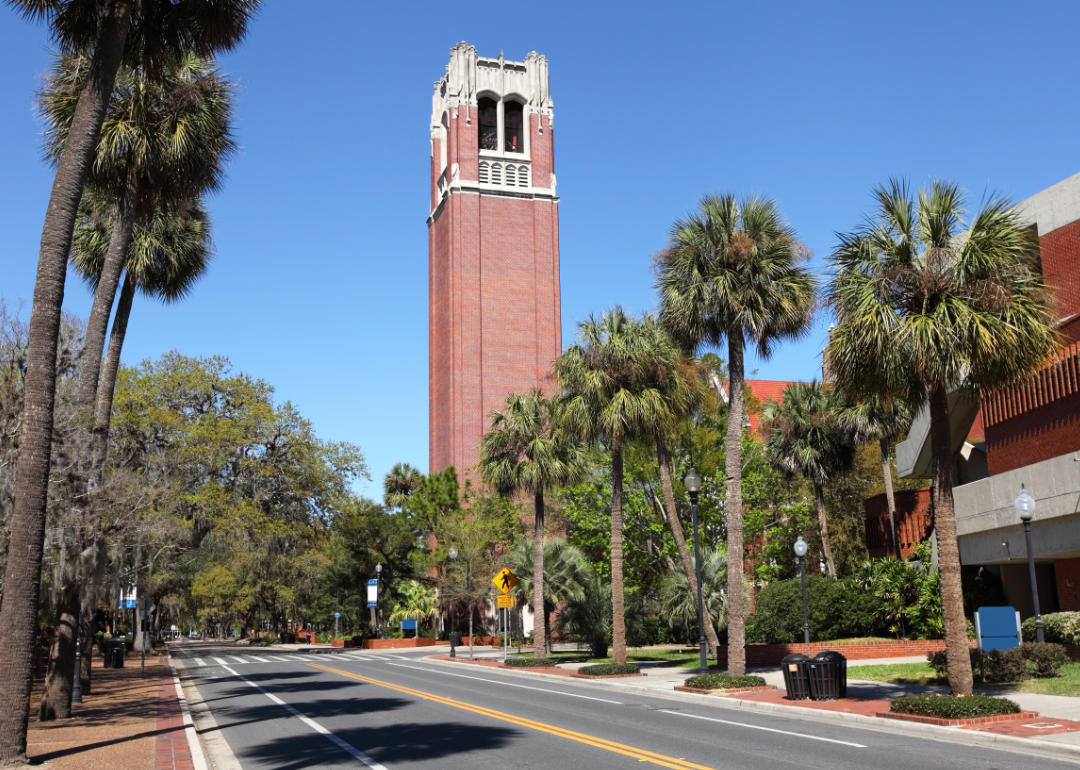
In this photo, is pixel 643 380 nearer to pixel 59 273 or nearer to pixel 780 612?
pixel 780 612

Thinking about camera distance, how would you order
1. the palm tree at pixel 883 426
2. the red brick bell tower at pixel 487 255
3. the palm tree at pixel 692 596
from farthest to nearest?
the red brick bell tower at pixel 487 255 < the palm tree at pixel 883 426 < the palm tree at pixel 692 596

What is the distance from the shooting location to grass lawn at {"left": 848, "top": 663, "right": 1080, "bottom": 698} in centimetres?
1837

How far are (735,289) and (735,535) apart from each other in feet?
18.7

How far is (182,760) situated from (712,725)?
8.16 meters

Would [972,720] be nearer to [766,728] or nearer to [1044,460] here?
[766,728]

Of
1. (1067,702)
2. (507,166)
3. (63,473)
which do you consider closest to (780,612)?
(1067,702)

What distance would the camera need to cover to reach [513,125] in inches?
3115

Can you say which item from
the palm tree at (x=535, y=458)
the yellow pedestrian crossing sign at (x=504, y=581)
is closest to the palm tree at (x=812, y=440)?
the palm tree at (x=535, y=458)

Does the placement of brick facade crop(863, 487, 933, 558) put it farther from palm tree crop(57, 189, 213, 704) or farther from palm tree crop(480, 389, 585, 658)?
palm tree crop(57, 189, 213, 704)

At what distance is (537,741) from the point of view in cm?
1416

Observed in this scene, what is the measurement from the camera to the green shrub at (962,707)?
47.1 ft

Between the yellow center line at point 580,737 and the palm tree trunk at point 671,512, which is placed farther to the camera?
the palm tree trunk at point 671,512

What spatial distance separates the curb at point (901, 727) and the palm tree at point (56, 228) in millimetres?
11988

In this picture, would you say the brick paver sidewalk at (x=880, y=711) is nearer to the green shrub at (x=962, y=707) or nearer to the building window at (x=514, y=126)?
the green shrub at (x=962, y=707)
